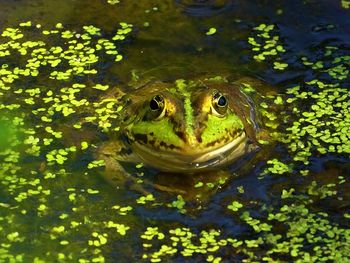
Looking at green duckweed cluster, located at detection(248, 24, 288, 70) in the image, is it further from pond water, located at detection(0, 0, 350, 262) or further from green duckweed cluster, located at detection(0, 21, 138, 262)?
green duckweed cluster, located at detection(0, 21, 138, 262)

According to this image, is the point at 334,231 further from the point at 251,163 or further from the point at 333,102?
the point at 333,102

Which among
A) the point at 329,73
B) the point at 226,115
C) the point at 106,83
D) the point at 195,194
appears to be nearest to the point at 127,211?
the point at 195,194

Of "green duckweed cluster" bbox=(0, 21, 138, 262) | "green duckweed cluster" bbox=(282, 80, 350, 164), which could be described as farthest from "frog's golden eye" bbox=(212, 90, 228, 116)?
"green duckweed cluster" bbox=(0, 21, 138, 262)

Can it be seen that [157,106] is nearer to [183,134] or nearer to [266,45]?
[183,134]

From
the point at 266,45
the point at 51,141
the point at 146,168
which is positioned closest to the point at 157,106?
the point at 146,168

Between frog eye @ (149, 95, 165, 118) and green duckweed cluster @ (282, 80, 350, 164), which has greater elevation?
frog eye @ (149, 95, 165, 118)

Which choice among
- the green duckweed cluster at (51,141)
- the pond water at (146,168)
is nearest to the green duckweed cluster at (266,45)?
the pond water at (146,168)
